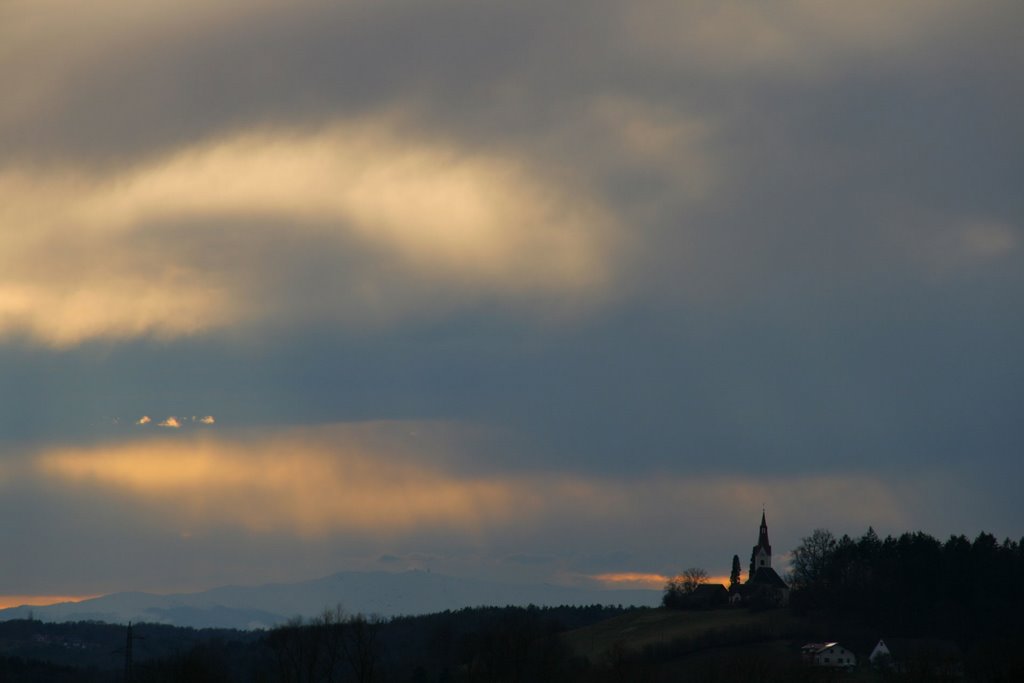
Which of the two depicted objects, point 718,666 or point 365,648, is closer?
point 365,648

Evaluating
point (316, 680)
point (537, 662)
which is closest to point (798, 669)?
point (537, 662)

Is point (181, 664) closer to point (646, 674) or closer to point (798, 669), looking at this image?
point (646, 674)

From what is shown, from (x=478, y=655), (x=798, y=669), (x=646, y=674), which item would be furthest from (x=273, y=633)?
(x=798, y=669)

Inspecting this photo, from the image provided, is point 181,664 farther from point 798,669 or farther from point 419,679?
point 798,669

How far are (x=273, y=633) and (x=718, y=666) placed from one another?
6339 cm

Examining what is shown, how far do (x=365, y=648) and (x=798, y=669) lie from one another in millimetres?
53434

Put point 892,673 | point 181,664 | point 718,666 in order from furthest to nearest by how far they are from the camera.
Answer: point 718,666 < point 892,673 < point 181,664

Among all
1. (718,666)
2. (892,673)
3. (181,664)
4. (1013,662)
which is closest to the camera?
(1013,662)

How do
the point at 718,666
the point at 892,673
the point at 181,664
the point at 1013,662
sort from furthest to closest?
the point at 718,666
the point at 892,673
the point at 181,664
the point at 1013,662

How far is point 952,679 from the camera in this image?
509 feet

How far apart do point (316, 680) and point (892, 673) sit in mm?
76979

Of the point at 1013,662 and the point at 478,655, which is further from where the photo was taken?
the point at 478,655

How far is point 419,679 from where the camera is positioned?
171000mm

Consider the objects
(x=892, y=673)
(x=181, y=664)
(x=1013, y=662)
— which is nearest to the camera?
(x=1013, y=662)
